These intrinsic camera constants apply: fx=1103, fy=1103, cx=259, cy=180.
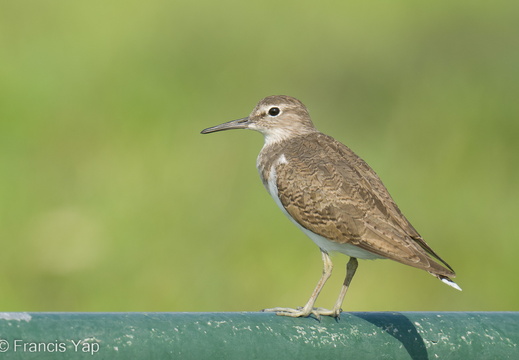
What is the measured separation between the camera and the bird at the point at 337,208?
6840 mm

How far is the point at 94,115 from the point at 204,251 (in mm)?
1911

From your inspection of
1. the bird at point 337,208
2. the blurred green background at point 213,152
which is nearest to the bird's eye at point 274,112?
the bird at point 337,208

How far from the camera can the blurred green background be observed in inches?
387

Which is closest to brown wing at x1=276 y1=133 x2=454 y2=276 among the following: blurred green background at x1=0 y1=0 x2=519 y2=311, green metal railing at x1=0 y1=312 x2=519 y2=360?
green metal railing at x1=0 y1=312 x2=519 y2=360

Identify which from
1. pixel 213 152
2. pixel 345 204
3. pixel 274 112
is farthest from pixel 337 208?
pixel 213 152

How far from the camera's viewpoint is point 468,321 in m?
5.60

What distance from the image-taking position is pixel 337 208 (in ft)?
23.5

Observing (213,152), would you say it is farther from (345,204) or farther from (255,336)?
(255,336)

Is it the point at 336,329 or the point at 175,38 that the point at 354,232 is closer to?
the point at 336,329

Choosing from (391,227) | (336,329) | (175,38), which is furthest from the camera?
(175,38)

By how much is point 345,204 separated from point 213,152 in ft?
11.7

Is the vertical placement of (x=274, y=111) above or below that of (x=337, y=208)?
above

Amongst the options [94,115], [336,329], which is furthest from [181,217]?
[336,329]

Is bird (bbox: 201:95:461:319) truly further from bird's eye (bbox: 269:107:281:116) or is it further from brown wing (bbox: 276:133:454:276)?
bird's eye (bbox: 269:107:281:116)
